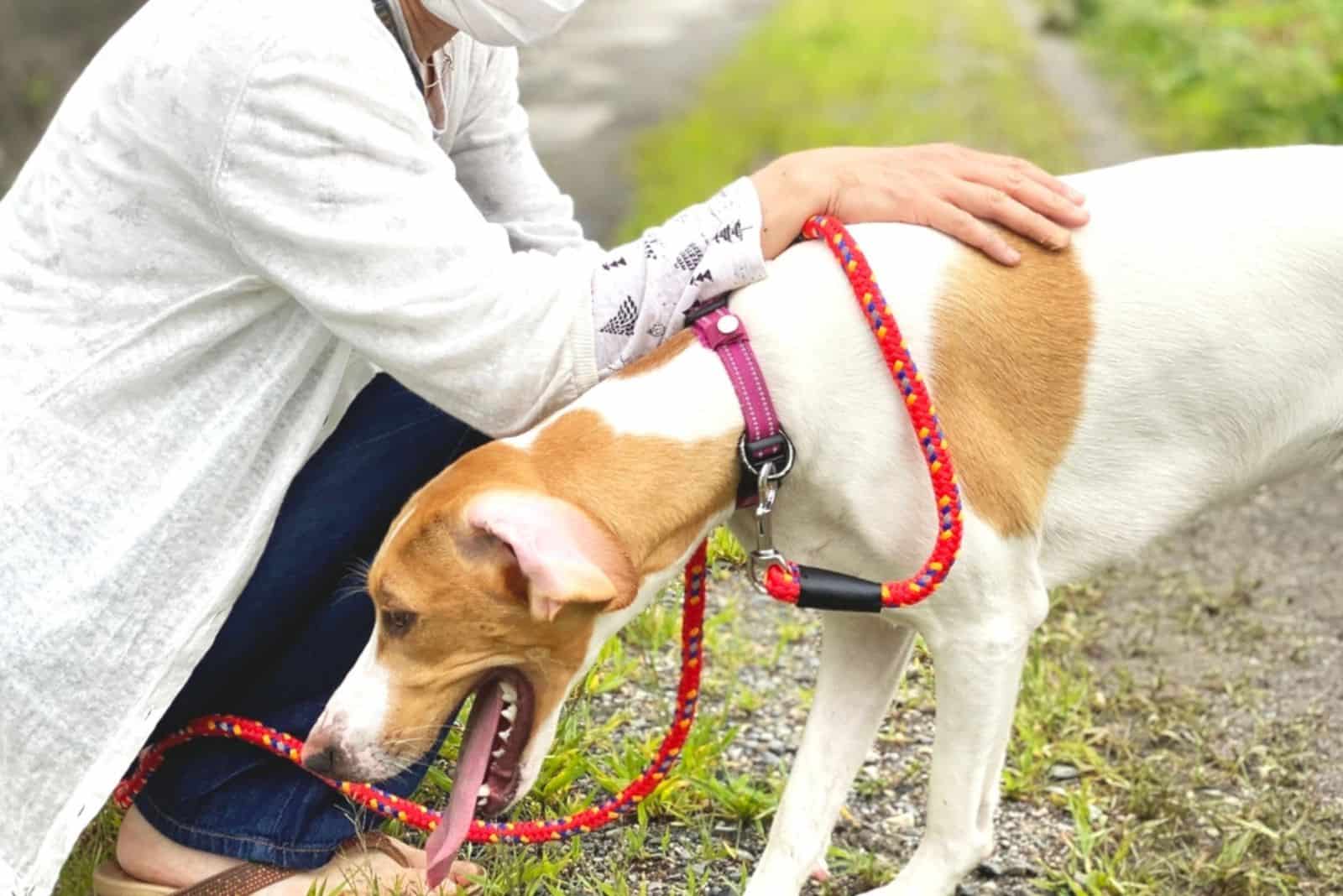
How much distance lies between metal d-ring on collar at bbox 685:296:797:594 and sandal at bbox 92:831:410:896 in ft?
3.15

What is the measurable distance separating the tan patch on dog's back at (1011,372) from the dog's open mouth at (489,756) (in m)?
0.75

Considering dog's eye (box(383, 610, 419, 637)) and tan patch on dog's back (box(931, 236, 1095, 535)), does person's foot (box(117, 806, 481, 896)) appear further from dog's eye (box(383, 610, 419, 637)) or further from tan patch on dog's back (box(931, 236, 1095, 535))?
tan patch on dog's back (box(931, 236, 1095, 535))

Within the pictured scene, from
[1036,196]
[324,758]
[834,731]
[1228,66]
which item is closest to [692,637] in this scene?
[834,731]

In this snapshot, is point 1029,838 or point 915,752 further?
point 915,752

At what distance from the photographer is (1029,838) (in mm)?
3324

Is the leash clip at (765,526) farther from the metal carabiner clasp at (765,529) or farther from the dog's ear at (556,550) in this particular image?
the dog's ear at (556,550)

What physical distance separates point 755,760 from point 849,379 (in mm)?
1252

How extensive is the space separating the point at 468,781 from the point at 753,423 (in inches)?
27.4

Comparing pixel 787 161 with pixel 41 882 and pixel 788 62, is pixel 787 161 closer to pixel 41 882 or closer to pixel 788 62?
pixel 41 882

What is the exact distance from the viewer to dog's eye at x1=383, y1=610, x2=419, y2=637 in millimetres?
2471

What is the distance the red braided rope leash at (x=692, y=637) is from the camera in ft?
8.23

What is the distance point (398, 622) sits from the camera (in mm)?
2488

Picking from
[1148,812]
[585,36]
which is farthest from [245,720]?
[585,36]

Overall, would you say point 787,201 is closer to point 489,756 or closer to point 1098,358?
point 1098,358
